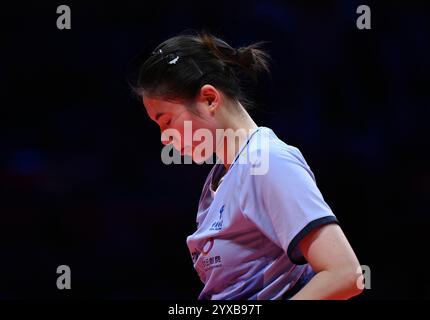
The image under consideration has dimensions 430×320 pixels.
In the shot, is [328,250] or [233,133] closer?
[328,250]

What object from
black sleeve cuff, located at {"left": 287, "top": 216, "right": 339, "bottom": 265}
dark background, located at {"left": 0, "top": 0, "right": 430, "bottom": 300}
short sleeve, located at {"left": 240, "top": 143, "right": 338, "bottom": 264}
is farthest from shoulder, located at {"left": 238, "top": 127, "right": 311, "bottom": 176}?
dark background, located at {"left": 0, "top": 0, "right": 430, "bottom": 300}

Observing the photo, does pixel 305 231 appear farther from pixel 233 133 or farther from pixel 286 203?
pixel 233 133

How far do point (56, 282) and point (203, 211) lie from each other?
140 centimetres

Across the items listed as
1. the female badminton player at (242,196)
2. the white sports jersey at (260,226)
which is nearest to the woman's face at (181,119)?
the female badminton player at (242,196)

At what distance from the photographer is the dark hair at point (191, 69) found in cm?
134

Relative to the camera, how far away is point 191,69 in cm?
135

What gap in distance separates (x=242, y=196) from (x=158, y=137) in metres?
1.62

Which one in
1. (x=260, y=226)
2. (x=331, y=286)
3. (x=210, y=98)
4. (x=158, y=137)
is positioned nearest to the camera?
(x=331, y=286)

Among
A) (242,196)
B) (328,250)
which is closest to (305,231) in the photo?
(328,250)

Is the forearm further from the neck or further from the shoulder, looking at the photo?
the neck

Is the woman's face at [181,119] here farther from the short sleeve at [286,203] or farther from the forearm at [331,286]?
the forearm at [331,286]

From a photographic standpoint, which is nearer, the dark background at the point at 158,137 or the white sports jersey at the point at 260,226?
the white sports jersey at the point at 260,226

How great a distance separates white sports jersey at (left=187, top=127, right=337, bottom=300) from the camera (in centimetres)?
112
